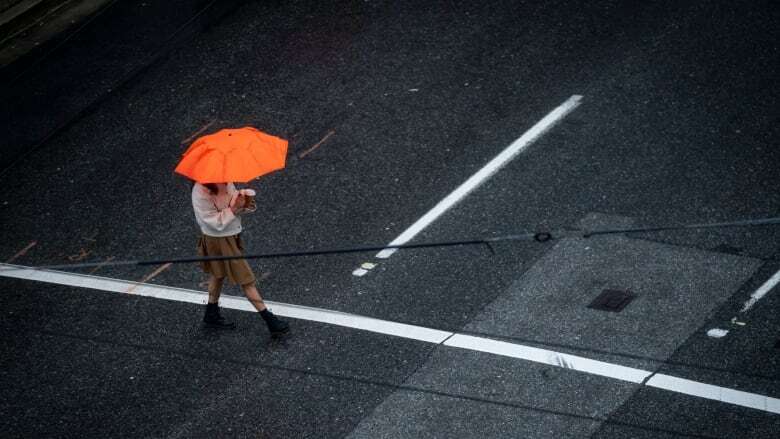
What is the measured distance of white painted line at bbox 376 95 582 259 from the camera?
1060 cm

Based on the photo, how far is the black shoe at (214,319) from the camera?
962 centimetres

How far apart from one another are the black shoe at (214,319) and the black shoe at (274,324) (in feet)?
1.52

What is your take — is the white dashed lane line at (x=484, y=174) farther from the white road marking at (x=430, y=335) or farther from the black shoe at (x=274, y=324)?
the black shoe at (x=274, y=324)

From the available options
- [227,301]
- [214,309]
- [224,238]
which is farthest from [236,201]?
[227,301]

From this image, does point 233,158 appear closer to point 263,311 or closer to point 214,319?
point 263,311

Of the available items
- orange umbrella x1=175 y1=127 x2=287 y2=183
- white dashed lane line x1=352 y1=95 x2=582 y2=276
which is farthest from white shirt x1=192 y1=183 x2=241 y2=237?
white dashed lane line x1=352 y1=95 x2=582 y2=276

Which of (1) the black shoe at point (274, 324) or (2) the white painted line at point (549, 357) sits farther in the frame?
(1) the black shoe at point (274, 324)

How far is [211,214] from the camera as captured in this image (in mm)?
9094

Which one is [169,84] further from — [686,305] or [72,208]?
[686,305]

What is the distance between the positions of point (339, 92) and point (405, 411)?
18.7 feet

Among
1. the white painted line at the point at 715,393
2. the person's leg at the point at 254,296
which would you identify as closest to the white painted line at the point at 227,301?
the person's leg at the point at 254,296

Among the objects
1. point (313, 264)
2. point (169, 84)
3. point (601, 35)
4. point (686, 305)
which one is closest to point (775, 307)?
point (686, 305)

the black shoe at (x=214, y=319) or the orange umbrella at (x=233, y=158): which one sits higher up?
the orange umbrella at (x=233, y=158)

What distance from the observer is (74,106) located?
45.4 feet
